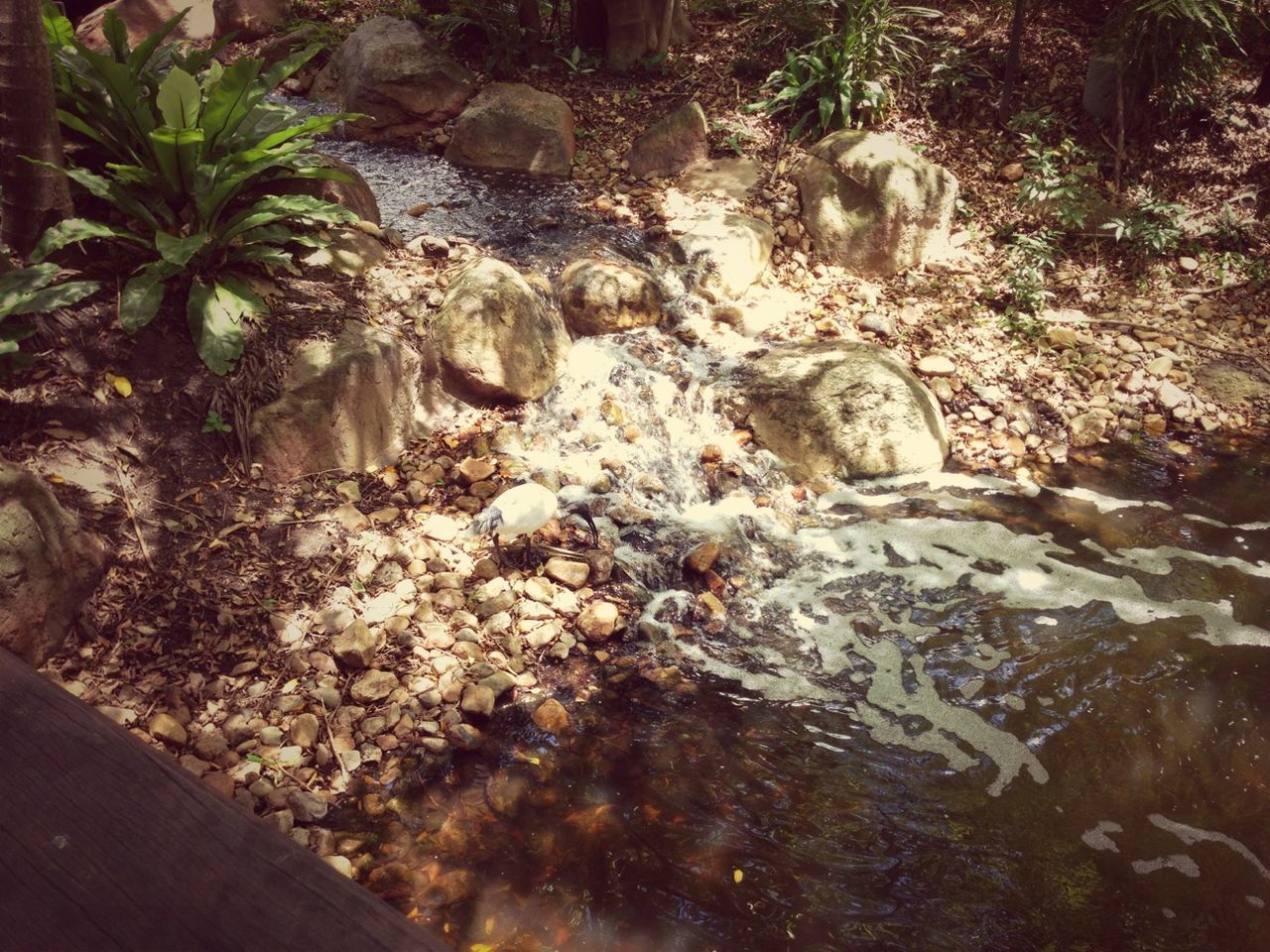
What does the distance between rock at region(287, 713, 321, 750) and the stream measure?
1.10 ft

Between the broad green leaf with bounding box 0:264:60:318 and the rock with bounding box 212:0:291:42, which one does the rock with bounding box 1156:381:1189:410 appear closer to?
the broad green leaf with bounding box 0:264:60:318

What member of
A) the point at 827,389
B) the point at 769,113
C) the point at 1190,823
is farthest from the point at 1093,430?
the point at 769,113

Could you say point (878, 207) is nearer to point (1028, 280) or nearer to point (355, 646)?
point (1028, 280)

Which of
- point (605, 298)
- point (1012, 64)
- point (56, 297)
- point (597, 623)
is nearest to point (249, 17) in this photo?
point (605, 298)

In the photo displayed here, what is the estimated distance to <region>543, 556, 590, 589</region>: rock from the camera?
12.2 ft

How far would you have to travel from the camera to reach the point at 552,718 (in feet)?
10.4

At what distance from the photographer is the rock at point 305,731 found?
2881 mm

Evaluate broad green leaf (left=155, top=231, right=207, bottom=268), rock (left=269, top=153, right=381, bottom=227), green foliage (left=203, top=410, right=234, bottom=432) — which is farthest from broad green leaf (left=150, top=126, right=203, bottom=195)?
green foliage (left=203, top=410, right=234, bottom=432)

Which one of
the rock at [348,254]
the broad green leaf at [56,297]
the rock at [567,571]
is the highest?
the broad green leaf at [56,297]

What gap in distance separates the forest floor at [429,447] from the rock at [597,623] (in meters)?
0.06

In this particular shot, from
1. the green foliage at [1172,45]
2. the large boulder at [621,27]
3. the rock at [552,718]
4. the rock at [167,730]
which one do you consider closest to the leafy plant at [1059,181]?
the green foliage at [1172,45]

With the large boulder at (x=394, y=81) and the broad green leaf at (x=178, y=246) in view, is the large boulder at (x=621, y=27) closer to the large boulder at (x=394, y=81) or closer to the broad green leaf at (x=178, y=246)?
the large boulder at (x=394, y=81)

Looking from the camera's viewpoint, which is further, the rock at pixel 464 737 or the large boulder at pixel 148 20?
the large boulder at pixel 148 20

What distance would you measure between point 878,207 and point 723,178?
4.07 ft
